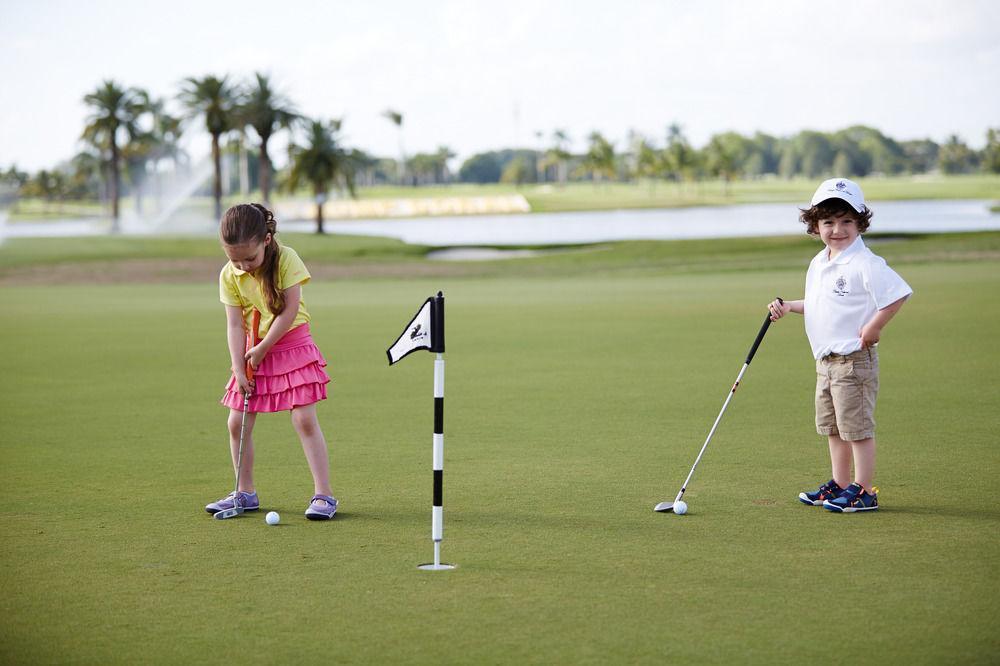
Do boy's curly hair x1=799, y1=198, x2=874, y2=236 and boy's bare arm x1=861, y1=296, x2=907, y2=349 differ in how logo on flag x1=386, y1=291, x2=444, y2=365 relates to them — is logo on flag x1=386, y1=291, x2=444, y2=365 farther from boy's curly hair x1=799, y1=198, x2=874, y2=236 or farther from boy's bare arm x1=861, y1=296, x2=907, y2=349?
boy's bare arm x1=861, y1=296, x2=907, y2=349

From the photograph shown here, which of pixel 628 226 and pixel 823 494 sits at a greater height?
pixel 823 494

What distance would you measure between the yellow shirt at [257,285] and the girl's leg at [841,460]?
305 centimetres

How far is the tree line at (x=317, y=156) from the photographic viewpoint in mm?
77188

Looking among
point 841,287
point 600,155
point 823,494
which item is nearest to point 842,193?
point 841,287

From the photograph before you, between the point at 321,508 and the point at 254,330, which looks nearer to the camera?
the point at 321,508

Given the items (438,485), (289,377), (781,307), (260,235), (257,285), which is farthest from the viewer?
(781,307)

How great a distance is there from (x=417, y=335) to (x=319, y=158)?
74.0 metres

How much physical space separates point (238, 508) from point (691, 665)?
10.7ft

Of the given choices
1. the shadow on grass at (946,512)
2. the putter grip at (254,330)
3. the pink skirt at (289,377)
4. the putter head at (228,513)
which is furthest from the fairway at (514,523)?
the putter grip at (254,330)

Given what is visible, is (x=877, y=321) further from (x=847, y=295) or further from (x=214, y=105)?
(x=214, y=105)

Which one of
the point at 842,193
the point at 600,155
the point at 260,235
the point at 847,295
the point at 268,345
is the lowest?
the point at 268,345

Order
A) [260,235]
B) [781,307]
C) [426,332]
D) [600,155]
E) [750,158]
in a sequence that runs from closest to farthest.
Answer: [426,332]
[260,235]
[781,307]
[600,155]
[750,158]

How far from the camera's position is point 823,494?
681 cm

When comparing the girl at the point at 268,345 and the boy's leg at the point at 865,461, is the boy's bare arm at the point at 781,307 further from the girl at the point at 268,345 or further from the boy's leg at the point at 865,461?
the girl at the point at 268,345
